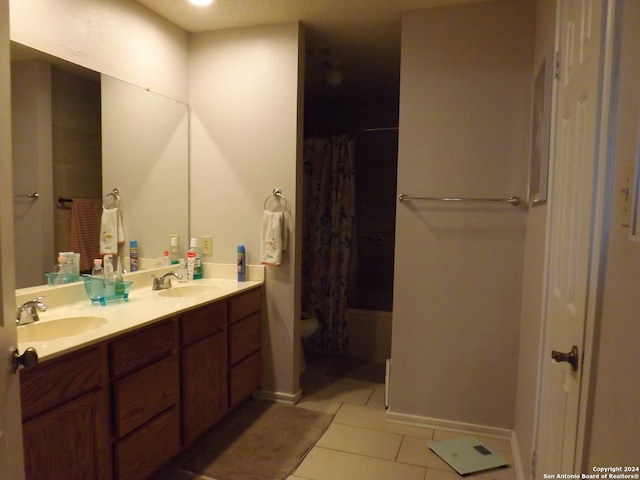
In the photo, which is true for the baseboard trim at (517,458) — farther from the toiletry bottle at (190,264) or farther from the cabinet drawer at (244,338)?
the toiletry bottle at (190,264)

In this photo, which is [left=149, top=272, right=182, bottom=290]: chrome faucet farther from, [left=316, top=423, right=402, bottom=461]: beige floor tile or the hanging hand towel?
[left=316, top=423, right=402, bottom=461]: beige floor tile

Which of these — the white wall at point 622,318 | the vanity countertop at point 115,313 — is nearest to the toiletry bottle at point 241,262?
the vanity countertop at point 115,313

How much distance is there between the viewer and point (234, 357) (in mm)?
2311

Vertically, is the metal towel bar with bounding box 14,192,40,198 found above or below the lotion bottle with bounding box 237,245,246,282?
above

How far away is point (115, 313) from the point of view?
1.76 meters

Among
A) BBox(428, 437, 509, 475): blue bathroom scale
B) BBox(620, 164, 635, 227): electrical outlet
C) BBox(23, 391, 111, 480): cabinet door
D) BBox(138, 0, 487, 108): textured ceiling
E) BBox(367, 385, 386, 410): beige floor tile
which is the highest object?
BBox(138, 0, 487, 108): textured ceiling

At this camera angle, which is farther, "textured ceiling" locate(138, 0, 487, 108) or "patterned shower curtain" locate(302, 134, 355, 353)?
"patterned shower curtain" locate(302, 134, 355, 353)

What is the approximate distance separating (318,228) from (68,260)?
81.4 inches

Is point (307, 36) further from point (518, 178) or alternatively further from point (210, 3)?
point (518, 178)

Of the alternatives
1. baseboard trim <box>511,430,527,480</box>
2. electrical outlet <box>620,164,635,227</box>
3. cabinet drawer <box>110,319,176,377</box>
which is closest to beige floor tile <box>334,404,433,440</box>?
baseboard trim <box>511,430,527,480</box>

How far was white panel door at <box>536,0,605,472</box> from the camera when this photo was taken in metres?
0.93

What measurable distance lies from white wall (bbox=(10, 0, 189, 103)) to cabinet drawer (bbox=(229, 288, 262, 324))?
136 cm

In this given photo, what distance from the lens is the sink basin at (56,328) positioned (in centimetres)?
152

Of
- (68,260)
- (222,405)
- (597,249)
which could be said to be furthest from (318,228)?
(597,249)
